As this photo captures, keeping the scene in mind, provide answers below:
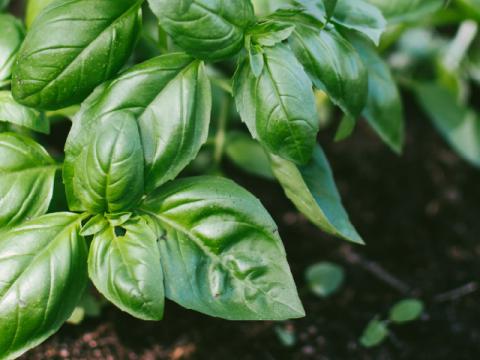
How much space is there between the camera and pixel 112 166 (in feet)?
3.36

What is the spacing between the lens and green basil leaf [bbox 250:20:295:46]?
112 cm

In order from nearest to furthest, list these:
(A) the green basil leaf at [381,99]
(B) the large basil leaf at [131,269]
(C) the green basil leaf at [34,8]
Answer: (B) the large basil leaf at [131,269] < (C) the green basil leaf at [34,8] < (A) the green basil leaf at [381,99]

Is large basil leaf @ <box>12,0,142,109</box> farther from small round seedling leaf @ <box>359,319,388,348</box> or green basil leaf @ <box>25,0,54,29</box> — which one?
small round seedling leaf @ <box>359,319,388,348</box>

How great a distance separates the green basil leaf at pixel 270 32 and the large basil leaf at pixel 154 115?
123 mm

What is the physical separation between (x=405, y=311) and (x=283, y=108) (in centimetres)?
67

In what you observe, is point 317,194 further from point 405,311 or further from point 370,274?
point 370,274

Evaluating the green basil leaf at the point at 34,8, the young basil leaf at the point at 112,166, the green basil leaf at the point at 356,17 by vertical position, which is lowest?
the young basil leaf at the point at 112,166

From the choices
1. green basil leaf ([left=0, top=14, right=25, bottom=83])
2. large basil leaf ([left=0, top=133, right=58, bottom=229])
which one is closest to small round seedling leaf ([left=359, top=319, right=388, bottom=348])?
large basil leaf ([left=0, top=133, right=58, bottom=229])

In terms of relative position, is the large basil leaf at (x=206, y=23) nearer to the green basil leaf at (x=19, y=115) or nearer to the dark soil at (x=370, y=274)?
the green basil leaf at (x=19, y=115)

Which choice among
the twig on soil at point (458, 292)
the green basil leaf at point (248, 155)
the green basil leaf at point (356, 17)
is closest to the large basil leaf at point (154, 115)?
the green basil leaf at point (356, 17)

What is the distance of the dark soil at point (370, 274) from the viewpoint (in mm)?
1451

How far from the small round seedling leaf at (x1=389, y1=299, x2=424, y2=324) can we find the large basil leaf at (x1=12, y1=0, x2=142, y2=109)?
817mm

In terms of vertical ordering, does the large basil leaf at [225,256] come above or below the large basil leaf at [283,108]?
below

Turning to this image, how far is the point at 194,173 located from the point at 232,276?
0.78 m
